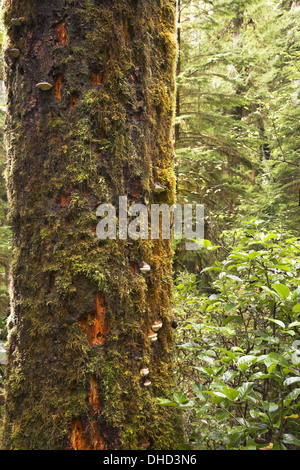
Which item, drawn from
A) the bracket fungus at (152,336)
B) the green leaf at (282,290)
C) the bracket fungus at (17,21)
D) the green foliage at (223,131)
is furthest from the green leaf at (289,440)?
the green foliage at (223,131)

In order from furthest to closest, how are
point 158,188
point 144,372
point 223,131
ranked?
point 223,131, point 158,188, point 144,372

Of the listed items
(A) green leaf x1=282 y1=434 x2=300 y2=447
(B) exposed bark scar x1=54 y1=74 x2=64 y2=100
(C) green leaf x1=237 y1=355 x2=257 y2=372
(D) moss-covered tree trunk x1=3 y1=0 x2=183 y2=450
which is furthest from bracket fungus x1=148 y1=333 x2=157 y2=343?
(B) exposed bark scar x1=54 y1=74 x2=64 y2=100

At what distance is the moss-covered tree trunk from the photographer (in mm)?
1509

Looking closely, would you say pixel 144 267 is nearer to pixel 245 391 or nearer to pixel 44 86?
pixel 245 391

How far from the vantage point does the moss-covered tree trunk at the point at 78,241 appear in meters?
1.51

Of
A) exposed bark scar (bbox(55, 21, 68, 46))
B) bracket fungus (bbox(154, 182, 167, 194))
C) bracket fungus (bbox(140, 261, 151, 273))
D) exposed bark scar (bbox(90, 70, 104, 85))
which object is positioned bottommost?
bracket fungus (bbox(140, 261, 151, 273))

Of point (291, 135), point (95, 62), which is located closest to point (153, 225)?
point (95, 62)

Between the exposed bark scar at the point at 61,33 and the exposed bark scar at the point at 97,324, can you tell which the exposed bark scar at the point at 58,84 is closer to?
the exposed bark scar at the point at 61,33

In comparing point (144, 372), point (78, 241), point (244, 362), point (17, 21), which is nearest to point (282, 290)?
point (244, 362)

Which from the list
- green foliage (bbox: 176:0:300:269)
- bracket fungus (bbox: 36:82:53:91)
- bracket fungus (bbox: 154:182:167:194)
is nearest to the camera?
bracket fungus (bbox: 36:82:53:91)

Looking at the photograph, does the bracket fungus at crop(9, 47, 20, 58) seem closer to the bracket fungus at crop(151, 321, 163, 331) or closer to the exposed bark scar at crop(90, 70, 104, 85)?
the exposed bark scar at crop(90, 70, 104, 85)

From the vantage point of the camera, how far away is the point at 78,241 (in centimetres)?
159

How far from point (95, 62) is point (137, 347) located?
1.45 m

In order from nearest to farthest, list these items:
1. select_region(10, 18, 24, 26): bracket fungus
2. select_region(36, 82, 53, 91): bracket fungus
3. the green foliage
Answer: select_region(36, 82, 53, 91): bracket fungus < select_region(10, 18, 24, 26): bracket fungus < the green foliage
